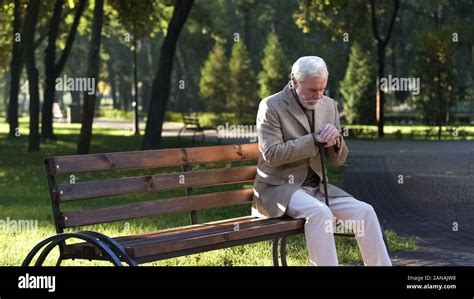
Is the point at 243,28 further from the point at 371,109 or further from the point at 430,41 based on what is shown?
the point at 430,41

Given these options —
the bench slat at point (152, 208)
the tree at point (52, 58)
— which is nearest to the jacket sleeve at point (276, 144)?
the bench slat at point (152, 208)

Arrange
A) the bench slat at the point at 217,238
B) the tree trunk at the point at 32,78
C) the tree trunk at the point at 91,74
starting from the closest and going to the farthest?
the bench slat at the point at 217,238 → the tree trunk at the point at 91,74 → the tree trunk at the point at 32,78

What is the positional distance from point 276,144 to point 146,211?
1.05 m

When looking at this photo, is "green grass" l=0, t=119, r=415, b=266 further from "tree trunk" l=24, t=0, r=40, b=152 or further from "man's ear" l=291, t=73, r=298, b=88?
"tree trunk" l=24, t=0, r=40, b=152

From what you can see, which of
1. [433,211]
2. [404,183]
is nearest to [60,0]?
[404,183]

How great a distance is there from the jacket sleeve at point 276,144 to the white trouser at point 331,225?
281mm

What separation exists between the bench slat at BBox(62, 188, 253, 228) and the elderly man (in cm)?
46

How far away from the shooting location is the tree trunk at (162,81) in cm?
2438

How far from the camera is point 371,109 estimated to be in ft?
147

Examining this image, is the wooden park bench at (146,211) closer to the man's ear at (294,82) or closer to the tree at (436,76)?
the man's ear at (294,82)

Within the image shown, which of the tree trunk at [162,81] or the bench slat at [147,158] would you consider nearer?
the bench slat at [147,158]

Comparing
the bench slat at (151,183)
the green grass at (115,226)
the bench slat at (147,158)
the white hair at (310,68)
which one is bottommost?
the green grass at (115,226)

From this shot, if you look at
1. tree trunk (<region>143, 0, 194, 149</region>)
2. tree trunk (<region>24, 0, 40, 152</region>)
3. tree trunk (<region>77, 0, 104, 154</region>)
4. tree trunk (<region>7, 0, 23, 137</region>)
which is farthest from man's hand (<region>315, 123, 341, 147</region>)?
tree trunk (<region>7, 0, 23, 137</region>)

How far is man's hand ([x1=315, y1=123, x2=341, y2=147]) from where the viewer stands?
20.7ft
